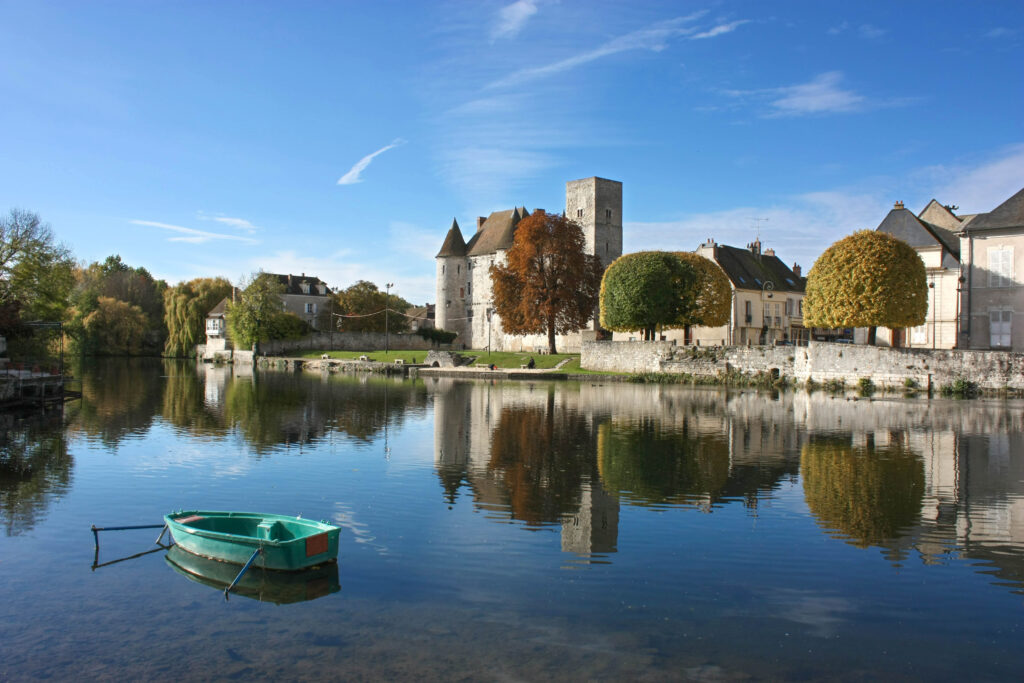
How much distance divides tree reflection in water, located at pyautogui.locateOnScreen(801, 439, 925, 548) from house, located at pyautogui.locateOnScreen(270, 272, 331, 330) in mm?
76104

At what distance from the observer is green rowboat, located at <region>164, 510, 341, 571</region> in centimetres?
841

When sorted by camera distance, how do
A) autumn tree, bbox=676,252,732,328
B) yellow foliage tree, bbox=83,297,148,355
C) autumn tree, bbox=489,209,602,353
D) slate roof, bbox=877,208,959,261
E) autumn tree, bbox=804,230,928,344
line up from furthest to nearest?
yellow foliage tree, bbox=83,297,148,355
autumn tree, bbox=489,209,602,353
autumn tree, bbox=676,252,732,328
slate roof, bbox=877,208,959,261
autumn tree, bbox=804,230,928,344

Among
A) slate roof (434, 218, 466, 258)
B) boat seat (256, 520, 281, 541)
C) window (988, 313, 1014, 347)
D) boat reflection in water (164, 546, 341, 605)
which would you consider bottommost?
boat reflection in water (164, 546, 341, 605)

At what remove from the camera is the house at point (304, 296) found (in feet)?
291

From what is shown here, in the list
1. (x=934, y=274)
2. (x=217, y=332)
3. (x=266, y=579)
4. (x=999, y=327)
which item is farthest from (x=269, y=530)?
(x=217, y=332)

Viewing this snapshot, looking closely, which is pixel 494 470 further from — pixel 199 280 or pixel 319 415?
pixel 199 280

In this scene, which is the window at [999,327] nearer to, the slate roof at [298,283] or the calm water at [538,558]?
the calm water at [538,558]

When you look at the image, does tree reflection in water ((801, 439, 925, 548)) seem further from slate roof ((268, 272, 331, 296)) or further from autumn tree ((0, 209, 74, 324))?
slate roof ((268, 272, 331, 296))

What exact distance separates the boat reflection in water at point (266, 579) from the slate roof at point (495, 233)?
6199cm

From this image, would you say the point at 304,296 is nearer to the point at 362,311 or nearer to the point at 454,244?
the point at 362,311

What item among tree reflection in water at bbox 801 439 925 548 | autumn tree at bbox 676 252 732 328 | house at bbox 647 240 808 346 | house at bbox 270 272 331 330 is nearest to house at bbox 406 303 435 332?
house at bbox 270 272 331 330

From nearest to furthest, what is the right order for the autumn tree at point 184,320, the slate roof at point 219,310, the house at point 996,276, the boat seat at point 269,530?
the boat seat at point 269,530
the house at point 996,276
the slate roof at point 219,310
the autumn tree at point 184,320

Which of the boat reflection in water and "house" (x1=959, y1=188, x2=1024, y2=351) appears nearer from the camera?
the boat reflection in water

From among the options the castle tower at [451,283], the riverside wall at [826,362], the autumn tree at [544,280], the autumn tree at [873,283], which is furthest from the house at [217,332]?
the autumn tree at [873,283]
